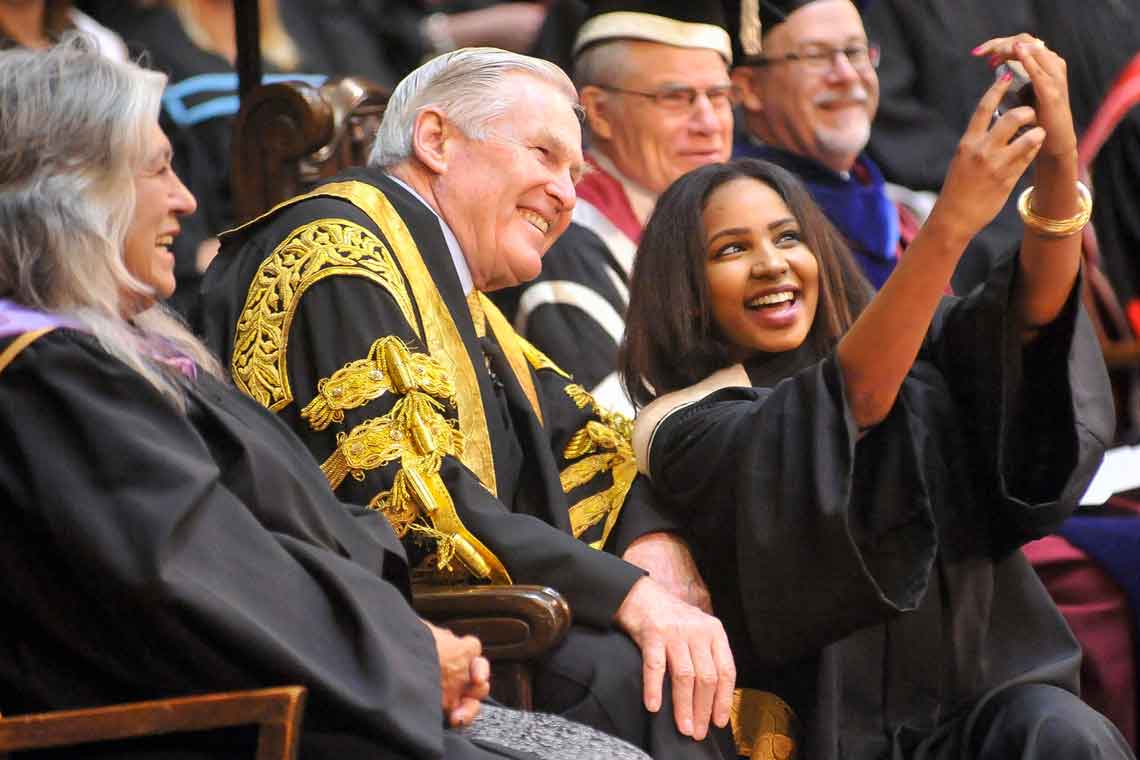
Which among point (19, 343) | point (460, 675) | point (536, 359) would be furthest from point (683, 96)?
point (19, 343)

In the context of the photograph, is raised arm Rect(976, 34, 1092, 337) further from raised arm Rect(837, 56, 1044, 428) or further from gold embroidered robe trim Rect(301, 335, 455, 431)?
gold embroidered robe trim Rect(301, 335, 455, 431)

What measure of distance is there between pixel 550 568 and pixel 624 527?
0.44 meters

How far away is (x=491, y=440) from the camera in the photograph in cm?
333

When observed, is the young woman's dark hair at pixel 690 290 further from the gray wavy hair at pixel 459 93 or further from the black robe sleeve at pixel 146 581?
the black robe sleeve at pixel 146 581

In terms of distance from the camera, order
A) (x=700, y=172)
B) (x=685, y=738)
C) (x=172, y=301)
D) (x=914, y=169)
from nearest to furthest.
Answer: (x=685, y=738), (x=700, y=172), (x=172, y=301), (x=914, y=169)

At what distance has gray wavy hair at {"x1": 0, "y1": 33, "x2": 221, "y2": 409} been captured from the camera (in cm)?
250

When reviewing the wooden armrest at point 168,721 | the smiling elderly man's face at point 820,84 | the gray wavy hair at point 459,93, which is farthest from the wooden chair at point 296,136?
the wooden armrest at point 168,721

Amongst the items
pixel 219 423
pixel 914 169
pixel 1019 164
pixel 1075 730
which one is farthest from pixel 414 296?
pixel 914 169

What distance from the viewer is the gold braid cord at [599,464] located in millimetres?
3574

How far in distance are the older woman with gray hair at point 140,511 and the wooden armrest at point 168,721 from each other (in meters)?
0.12

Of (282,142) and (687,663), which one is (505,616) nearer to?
(687,663)

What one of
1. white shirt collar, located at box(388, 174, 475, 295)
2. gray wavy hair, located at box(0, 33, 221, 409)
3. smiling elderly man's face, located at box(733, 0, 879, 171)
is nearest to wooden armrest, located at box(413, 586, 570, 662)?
gray wavy hair, located at box(0, 33, 221, 409)

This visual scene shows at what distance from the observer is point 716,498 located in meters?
3.30

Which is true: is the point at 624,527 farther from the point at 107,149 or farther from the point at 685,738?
the point at 107,149
